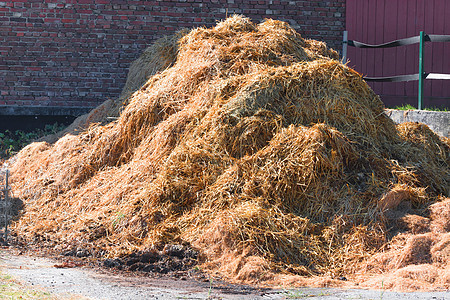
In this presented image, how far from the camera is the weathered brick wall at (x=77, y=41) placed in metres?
8.84

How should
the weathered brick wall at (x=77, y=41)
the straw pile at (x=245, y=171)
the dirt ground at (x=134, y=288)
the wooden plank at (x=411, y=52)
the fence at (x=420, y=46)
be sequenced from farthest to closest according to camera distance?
1. the wooden plank at (x=411, y=52)
2. the weathered brick wall at (x=77, y=41)
3. the fence at (x=420, y=46)
4. the straw pile at (x=245, y=171)
5. the dirt ground at (x=134, y=288)

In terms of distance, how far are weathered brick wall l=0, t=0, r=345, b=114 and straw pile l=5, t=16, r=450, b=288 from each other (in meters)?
2.23

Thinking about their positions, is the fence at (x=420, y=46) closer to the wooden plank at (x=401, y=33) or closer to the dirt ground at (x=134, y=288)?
the wooden plank at (x=401, y=33)

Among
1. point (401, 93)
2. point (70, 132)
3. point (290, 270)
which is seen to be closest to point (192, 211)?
point (290, 270)

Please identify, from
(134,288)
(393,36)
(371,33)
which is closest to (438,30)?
(393,36)

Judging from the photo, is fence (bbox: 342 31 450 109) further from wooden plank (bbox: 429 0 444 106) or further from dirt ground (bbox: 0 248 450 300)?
dirt ground (bbox: 0 248 450 300)

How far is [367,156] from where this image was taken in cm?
554

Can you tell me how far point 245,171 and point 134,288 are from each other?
175 cm

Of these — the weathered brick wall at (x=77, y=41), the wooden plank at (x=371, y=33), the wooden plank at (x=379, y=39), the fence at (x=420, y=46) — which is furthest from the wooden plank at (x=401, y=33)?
the weathered brick wall at (x=77, y=41)

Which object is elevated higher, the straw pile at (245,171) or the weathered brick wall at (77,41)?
the weathered brick wall at (77,41)

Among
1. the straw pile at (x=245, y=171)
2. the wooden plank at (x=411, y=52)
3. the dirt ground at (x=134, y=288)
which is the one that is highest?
the wooden plank at (x=411, y=52)

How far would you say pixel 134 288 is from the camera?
12.9 feet

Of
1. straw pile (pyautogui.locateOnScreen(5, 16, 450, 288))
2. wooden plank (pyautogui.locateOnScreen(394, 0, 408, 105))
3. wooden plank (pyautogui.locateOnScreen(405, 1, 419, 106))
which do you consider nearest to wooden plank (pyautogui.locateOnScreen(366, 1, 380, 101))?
wooden plank (pyautogui.locateOnScreen(394, 0, 408, 105))

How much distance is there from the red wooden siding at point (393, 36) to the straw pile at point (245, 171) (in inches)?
112
